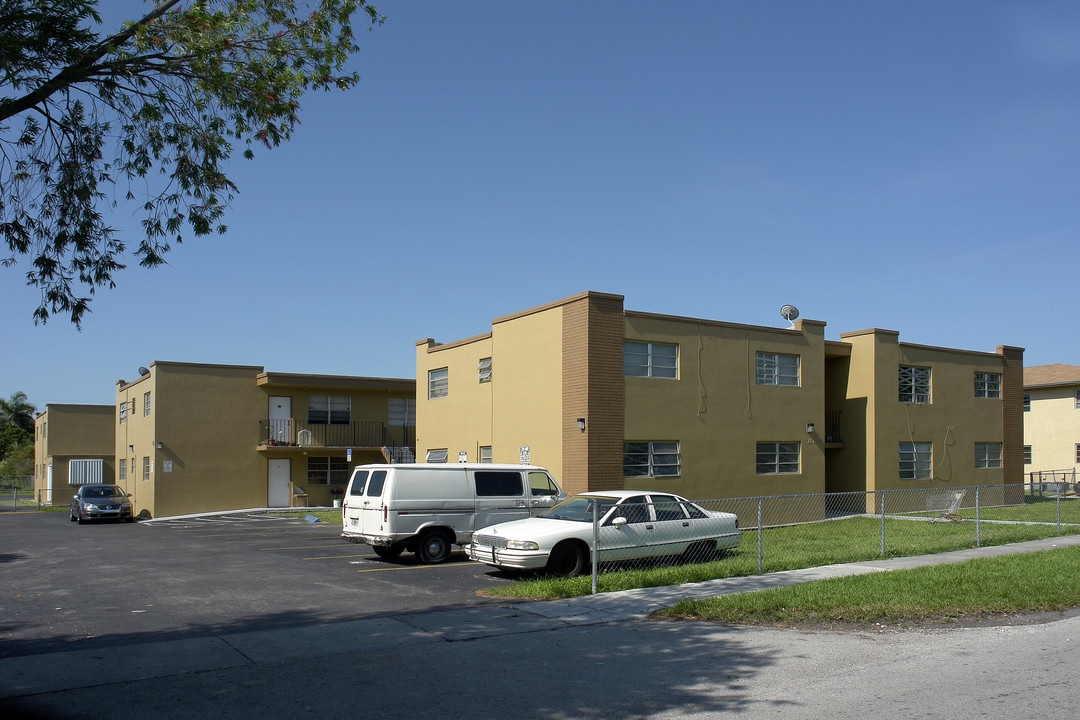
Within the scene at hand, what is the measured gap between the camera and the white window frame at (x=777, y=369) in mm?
25250

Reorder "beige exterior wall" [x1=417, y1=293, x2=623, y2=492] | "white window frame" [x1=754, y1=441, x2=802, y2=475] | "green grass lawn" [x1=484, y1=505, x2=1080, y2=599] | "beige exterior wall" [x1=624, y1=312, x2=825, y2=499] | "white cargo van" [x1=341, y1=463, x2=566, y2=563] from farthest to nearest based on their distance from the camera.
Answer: "white window frame" [x1=754, y1=441, x2=802, y2=475] → "beige exterior wall" [x1=624, y1=312, x2=825, y2=499] → "beige exterior wall" [x1=417, y1=293, x2=623, y2=492] → "white cargo van" [x1=341, y1=463, x2=566, y2=563] → "green grass lawn" [x1=484, y1=505, x2=1080, y2=599]

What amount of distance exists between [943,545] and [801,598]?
7.48m

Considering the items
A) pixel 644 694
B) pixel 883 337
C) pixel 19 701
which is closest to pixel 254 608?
pixel 19 701

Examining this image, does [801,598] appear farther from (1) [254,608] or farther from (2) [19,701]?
(2) [19,701]

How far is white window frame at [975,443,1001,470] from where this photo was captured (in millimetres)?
31375

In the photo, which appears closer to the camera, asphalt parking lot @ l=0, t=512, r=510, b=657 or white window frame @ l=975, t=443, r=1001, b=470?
asphalt parking lot @ l=0, t=512, r=510, b=657

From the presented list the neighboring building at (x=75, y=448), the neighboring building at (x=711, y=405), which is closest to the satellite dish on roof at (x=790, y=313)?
the neighboring building at (x=711, y=405)

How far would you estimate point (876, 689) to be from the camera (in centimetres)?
736

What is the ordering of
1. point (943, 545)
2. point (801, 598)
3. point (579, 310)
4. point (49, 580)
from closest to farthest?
point (801, 598), point (49, 580), point (943, 545), point (579, 310)

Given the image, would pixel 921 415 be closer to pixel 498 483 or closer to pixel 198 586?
pixel 498 483

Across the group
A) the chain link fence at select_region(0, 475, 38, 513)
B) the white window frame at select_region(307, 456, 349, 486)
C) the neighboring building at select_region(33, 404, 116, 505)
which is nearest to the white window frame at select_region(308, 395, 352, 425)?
the white window frame at select_region(307, 456, 349, 486)

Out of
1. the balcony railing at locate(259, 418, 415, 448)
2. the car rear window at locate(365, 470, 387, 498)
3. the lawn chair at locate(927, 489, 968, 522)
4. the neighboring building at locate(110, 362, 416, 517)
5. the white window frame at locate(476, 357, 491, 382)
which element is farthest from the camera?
the balcony railing at locate(259, 418, 415, 448)

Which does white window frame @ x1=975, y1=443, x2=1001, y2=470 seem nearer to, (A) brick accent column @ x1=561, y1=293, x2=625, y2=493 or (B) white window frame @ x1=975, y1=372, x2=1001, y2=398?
(B) white window frame @ x1=975, y1=372, x2=1001, y2=398

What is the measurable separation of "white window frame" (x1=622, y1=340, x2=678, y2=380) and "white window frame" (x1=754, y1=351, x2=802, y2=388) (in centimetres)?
313
